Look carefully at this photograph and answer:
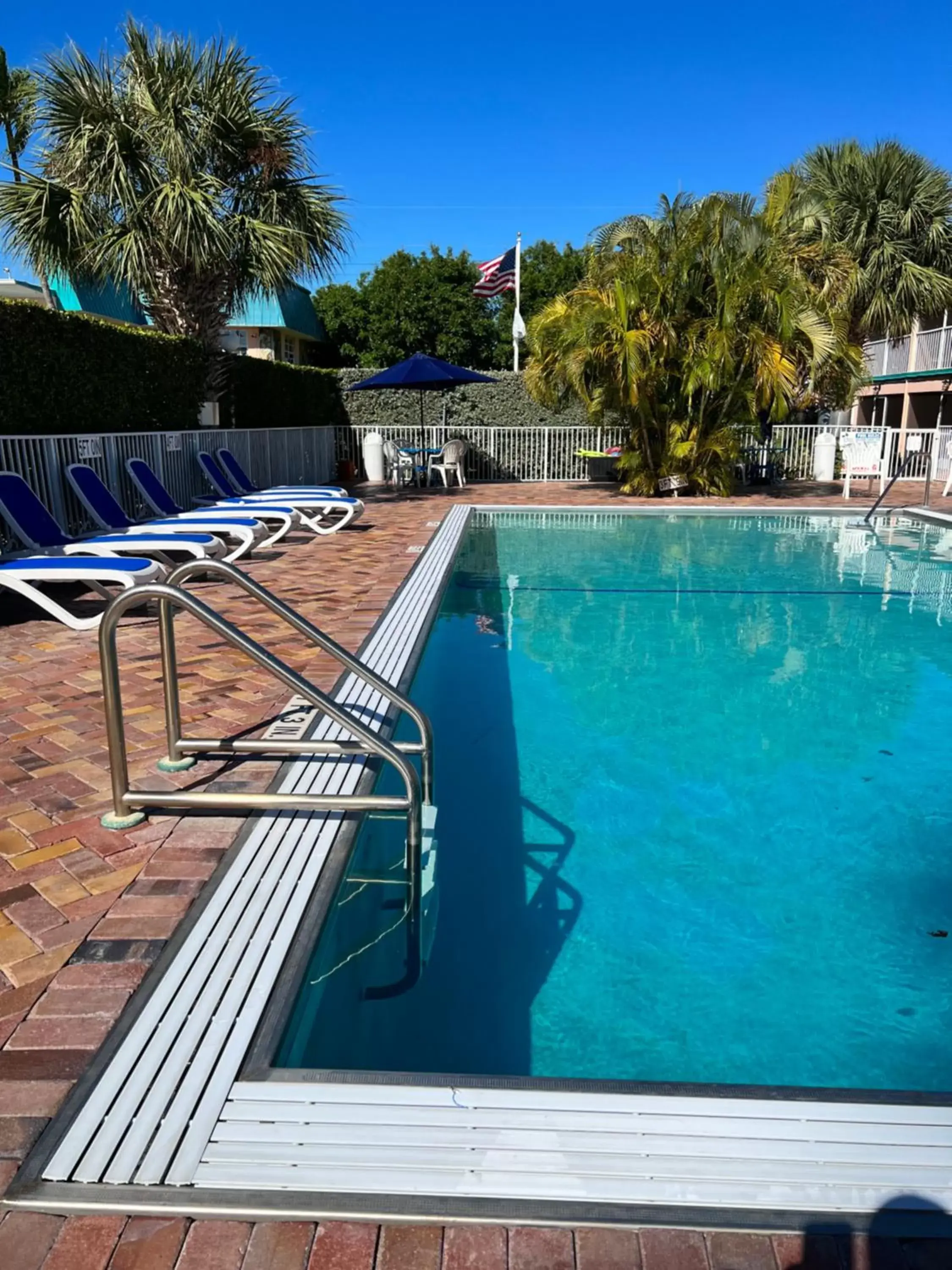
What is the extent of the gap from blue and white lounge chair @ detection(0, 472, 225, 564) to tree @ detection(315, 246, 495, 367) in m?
27.4

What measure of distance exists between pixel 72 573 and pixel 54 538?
1.62 metres

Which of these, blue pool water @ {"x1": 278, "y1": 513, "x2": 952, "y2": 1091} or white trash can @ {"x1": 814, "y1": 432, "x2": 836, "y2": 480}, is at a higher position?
white trash can @ {"x1": 814, "y1": 432, "x2": 836, "y2": 480}

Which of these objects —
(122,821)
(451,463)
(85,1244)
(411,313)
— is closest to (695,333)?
(451,463)

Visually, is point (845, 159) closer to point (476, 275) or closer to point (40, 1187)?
point (476, 275)

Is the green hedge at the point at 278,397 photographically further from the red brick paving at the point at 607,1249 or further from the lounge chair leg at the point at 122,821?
the red brick paving at the point at 607,1249

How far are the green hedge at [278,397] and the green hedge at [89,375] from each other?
2395 millimetres

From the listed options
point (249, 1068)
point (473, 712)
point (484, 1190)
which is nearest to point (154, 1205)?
point (249, 1068)

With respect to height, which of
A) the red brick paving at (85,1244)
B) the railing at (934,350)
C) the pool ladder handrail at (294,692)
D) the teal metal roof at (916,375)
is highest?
the railing at (934,350)

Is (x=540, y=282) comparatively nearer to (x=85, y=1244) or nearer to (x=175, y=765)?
(x=175, y=765)

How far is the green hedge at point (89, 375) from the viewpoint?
28.9ft

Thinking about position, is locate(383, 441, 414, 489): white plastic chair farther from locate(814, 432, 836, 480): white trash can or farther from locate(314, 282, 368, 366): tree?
locate(314, 282, 368, 366): tree

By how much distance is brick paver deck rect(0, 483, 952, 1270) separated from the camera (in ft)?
5.34

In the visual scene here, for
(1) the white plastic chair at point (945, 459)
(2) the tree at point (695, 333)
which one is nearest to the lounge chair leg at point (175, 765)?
(2) the tree at point (695, 333)

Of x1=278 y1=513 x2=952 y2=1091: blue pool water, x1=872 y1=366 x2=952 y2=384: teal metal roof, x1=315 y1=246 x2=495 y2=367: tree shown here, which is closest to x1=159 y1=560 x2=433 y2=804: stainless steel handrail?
x1=278 y1=513 x2=952 y2=1091: blue pool water
